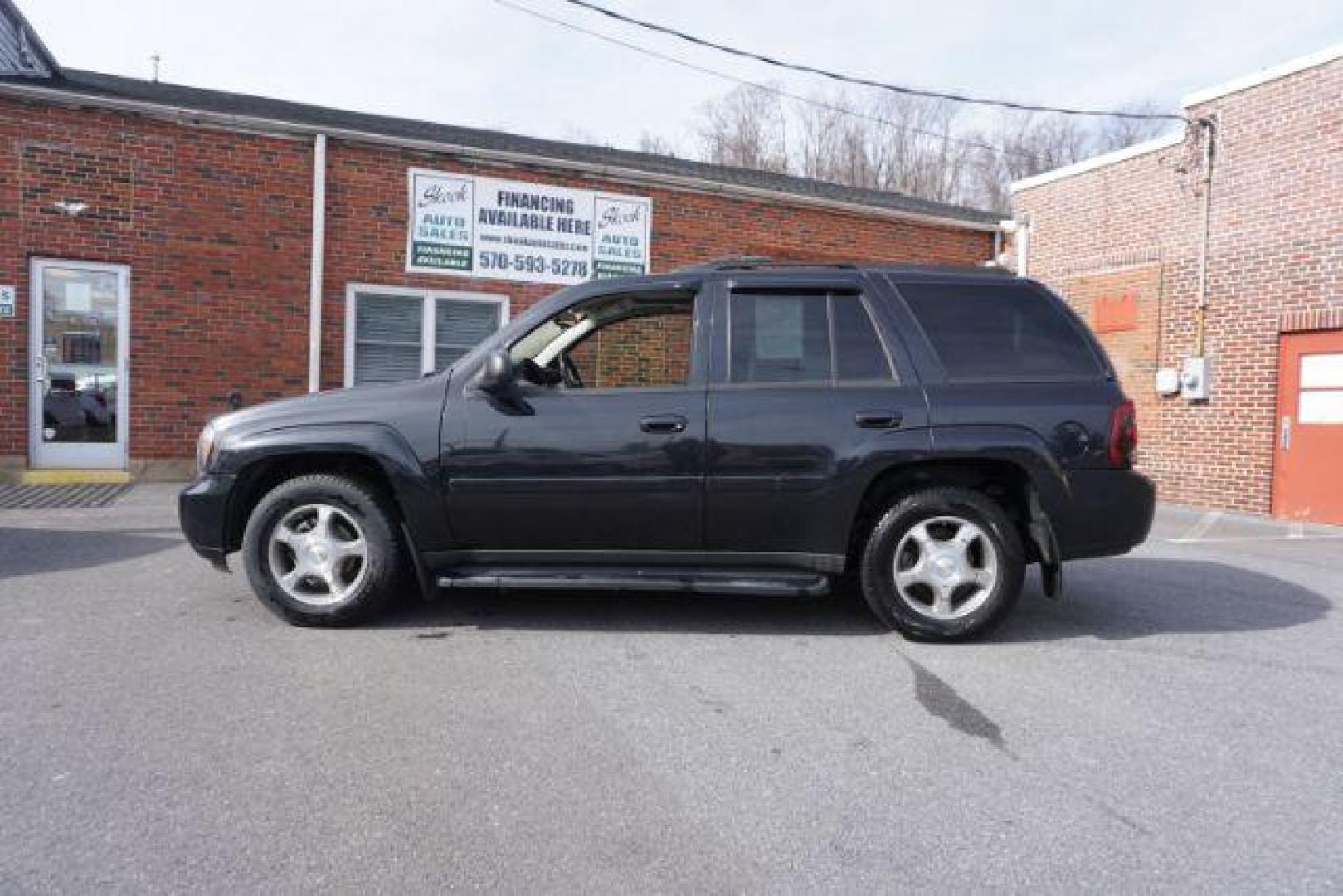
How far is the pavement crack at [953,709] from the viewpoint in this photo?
3186mm

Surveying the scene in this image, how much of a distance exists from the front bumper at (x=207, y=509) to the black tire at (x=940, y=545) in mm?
3172

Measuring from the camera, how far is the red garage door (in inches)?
362

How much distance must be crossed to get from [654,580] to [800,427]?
1.01 metres

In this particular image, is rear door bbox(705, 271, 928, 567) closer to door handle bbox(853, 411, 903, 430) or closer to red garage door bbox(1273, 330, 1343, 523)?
door handle bbox(853, 411, 903, 430)

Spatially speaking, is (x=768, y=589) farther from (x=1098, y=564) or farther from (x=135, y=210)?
(x=135, y=210)

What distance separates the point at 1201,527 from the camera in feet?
29.1

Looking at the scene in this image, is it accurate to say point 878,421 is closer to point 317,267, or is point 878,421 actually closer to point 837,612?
point 837,612

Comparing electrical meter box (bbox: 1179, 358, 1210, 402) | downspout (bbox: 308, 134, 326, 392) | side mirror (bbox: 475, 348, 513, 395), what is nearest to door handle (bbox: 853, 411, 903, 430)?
side mirror (bbox: 475, 348, 513, 395)

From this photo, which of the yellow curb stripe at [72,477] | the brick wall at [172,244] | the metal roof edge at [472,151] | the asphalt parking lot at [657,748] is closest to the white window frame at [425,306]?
the brick wall at [172,244]

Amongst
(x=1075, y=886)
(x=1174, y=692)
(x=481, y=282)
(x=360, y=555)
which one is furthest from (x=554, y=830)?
(x=481, y=282)

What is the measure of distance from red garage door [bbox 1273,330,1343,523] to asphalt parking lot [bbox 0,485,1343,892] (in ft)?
18.1

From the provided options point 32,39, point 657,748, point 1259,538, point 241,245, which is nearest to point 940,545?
point 657,748

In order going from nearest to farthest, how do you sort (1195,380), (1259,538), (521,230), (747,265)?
(747,265) → (1259,538) → (1195,380) → (521,230)

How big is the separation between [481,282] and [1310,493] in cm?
976
